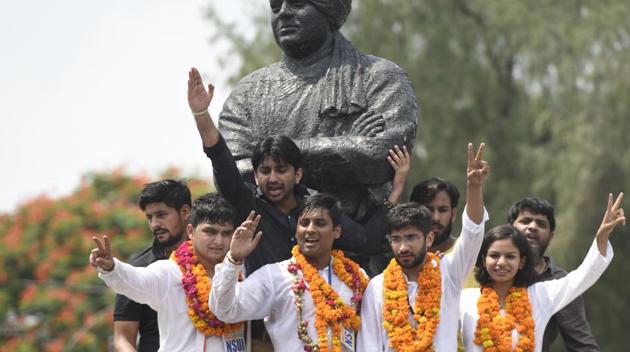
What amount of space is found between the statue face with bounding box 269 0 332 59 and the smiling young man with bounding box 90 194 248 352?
149 cm

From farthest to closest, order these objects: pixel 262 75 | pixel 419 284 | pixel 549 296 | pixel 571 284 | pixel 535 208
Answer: pixel 262 75 < pixel 535 208 < pixel 549 296 < pixel 571 284 < pixel 419 284

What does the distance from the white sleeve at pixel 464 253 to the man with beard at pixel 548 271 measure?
656 millimetres

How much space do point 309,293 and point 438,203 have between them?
123 cm

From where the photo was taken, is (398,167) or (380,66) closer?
(398,167)

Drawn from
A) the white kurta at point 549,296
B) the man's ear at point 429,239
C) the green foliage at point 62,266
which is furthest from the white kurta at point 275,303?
the green foliage at point 62,266

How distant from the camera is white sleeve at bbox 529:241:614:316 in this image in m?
8.12

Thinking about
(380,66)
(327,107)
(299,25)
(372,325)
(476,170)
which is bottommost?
(372,325)

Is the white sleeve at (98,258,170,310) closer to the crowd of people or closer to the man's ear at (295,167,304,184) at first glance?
the crowd of people

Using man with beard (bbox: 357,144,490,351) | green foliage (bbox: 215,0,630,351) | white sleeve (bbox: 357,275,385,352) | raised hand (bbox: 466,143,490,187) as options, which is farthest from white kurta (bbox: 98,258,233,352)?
green foliage (bbox: 215,0,630,351)

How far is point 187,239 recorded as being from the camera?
329 inches

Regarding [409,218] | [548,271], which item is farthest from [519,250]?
[409,218]

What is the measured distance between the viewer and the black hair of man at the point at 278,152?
26.9 ft

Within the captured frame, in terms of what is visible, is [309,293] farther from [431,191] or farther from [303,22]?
[303,22]

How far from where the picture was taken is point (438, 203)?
Result: 875 cm
